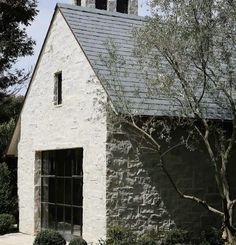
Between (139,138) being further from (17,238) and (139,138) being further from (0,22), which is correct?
(0,22)

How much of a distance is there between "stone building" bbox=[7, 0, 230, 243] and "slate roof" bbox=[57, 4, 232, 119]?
0.11ft

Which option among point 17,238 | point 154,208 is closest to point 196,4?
point 154,208

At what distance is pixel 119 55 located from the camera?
15.8m

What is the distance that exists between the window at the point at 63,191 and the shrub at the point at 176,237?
300 centimetres

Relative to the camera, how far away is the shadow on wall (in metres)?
15.0

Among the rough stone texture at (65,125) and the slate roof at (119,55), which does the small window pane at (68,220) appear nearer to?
the rough stone texture at (65,125)

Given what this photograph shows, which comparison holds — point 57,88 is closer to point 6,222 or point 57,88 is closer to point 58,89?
point 58,89

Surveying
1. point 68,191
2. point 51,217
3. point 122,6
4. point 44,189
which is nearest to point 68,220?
point 68,191

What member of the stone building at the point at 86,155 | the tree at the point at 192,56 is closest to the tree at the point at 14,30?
the stone building at the point at 86,155

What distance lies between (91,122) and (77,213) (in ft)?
9.73

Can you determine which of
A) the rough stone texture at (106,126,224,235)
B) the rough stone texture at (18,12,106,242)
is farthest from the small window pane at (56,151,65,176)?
the rough stone texture at (106,126,224,235)

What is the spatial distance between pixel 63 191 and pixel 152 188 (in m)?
3.73

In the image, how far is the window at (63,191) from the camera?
17047 millimetres

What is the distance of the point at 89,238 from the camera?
15.6 m
